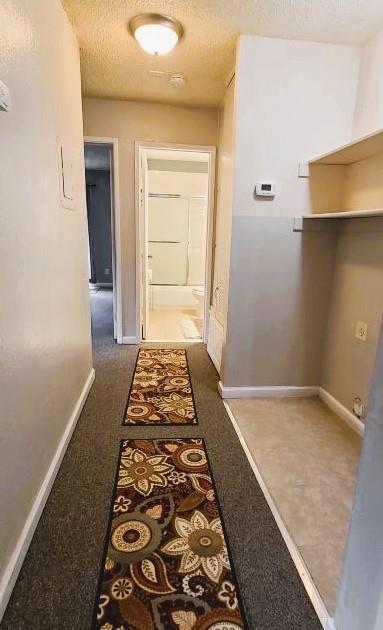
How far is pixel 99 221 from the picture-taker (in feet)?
23.7

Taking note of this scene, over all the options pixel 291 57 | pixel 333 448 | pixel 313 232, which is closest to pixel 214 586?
pixel 333 448

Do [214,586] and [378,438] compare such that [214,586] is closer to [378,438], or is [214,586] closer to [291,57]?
[378,438]

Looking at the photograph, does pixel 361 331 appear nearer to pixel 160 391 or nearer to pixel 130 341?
pixel 160 391

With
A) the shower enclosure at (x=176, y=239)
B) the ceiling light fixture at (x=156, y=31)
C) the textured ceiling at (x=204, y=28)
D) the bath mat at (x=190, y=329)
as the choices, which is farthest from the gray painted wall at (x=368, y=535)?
the shower enclosure at (x=176, y=239)

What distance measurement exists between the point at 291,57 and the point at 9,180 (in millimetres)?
2051

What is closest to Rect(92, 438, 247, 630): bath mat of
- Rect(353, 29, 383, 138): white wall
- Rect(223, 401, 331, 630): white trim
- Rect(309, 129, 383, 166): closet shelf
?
Rect(223, 401, 331, 630): white trim

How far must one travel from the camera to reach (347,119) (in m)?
2.31

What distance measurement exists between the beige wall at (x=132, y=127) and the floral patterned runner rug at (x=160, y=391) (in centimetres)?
125

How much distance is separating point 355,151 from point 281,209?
55 centimetres

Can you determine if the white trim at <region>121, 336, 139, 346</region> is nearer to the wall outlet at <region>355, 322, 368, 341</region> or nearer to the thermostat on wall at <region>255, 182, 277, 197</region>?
the thermostat on wall at <region>255, 182, 277, 197</region>

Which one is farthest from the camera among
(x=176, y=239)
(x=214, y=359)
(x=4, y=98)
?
(x=176, y=239)

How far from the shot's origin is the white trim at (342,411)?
7.28 feet

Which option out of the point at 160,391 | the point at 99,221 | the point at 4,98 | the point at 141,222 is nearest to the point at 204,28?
the point at 4,98

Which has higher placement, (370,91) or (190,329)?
(370,91)
